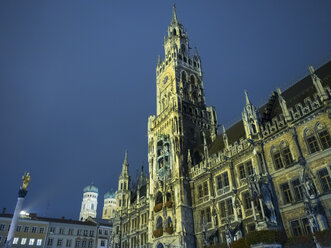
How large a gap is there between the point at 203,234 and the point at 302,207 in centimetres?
1330

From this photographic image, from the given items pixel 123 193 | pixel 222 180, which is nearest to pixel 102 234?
pixel 123 193

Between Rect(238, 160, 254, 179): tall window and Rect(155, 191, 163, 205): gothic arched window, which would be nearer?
Rect(238, 160, 254, 179): tall window

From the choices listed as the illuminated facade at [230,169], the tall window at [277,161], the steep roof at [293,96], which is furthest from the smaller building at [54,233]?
the tall window at [277,161]

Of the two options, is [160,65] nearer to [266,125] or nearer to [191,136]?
[191,136]

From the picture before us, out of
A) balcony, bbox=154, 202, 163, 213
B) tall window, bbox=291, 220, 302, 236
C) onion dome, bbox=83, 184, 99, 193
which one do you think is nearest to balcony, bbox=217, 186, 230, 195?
tall window, bbox=291, 220, 302, 236

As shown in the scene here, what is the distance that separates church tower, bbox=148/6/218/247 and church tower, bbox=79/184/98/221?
302 feet

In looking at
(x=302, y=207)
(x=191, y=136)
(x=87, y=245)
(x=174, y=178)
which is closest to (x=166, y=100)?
(x=191, y=136)

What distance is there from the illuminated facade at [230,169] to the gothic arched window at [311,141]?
0.31 feet

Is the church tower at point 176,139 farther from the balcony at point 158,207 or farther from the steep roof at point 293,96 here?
the steep roof at point 293,96

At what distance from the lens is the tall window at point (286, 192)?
25969mm

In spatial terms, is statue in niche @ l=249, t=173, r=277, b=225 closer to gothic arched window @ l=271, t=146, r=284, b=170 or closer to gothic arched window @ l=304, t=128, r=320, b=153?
gothic arched window @ l=271, t=146, r=284, b=170

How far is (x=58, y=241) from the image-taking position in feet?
212

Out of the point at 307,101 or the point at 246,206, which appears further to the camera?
the point at 246,206

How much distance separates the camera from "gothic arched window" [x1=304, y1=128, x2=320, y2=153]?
25.0 m
